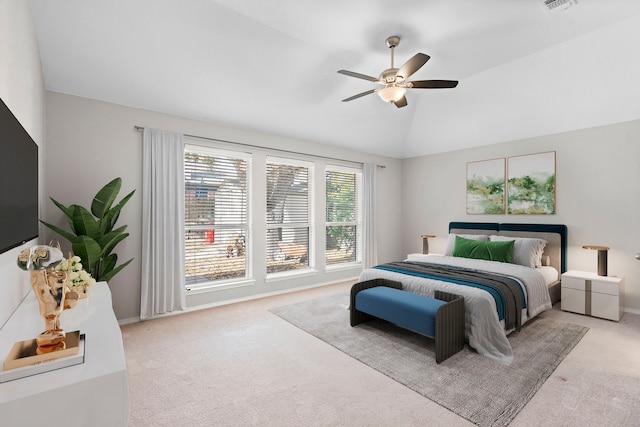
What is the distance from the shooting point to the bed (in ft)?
9.30

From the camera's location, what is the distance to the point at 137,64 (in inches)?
127

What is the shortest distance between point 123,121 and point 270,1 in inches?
87.9

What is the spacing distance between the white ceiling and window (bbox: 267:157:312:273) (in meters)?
0.66

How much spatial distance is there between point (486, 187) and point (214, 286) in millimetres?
4790

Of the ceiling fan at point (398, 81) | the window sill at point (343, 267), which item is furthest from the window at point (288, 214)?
the ceiling fan at point (398, 81)

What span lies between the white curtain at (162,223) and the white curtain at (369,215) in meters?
3.39

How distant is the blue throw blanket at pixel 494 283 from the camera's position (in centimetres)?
303

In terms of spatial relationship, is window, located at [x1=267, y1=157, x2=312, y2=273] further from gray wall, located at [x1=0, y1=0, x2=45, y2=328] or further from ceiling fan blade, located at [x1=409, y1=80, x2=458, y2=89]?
gray wall, located at [x1=0, y1=0, x2=45, y2=328]

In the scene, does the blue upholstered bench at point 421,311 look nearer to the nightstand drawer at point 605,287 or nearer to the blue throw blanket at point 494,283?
the blue throw blanket at point 494,283

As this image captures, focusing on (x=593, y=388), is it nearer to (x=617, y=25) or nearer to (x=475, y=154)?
(x=617, y=25)

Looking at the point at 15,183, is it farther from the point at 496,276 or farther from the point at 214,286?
the point at 496,276

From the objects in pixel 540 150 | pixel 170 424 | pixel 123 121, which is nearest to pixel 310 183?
pixel 123 121

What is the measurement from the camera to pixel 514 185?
16.4 feet

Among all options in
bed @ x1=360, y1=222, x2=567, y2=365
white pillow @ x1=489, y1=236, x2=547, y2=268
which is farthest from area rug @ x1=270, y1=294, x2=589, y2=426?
white pillow @ x1=489, y1=236, x2=547, y2=268
